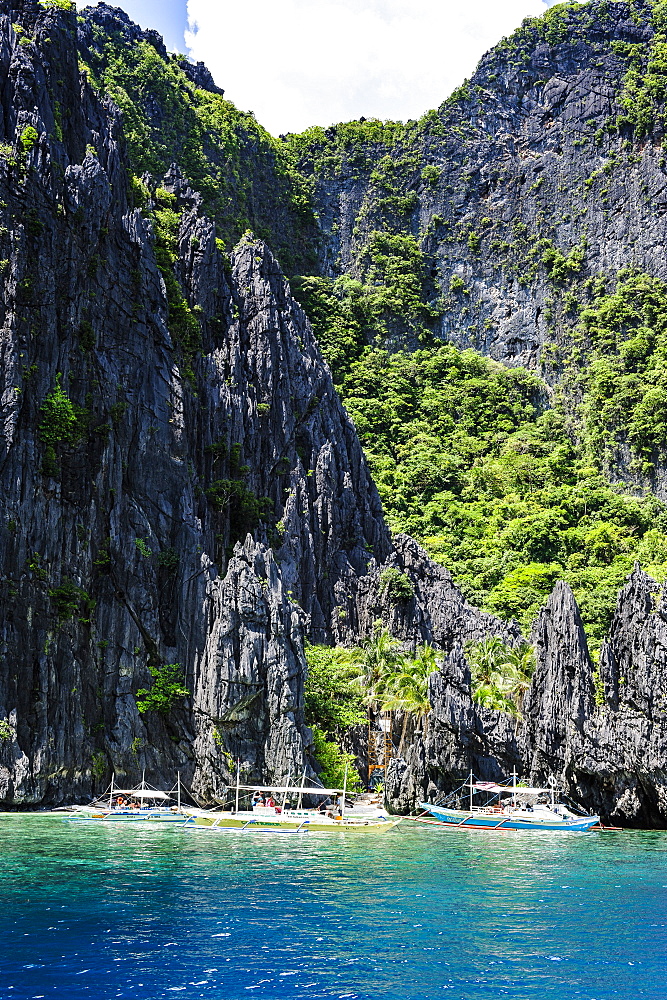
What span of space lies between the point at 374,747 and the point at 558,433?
51187mm

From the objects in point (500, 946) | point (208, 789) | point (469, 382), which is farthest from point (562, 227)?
point (500, 946)

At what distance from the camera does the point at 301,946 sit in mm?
21016

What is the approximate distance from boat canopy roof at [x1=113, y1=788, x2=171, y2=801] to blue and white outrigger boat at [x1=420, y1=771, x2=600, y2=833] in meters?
15.3

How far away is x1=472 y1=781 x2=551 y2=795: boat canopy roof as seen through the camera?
50.1m

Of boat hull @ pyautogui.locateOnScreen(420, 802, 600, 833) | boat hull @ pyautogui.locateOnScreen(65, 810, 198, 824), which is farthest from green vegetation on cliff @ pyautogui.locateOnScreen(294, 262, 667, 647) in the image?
boat hull @ pyautogui.locateOnScreen(65, 810, 198, 824)

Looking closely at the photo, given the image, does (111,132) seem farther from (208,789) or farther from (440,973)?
(440,973)

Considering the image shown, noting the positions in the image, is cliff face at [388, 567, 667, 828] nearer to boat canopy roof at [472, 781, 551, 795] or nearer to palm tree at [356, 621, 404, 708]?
boat canopy roof at [472, 781, 551, 795]

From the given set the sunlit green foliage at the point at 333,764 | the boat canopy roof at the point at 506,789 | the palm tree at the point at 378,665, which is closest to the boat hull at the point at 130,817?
the sunlit green foliage at the point at 333,764

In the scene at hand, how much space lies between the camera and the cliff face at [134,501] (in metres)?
51.6

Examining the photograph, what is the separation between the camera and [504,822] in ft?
163

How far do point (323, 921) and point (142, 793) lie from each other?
88.6 ft

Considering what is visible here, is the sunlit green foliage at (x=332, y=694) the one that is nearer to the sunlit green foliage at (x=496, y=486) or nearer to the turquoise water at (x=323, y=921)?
the sunlit green foliage at (x=496, y=486)

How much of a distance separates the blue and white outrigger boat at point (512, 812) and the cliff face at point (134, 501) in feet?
31.3

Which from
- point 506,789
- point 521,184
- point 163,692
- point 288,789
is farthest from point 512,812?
point 521,184
